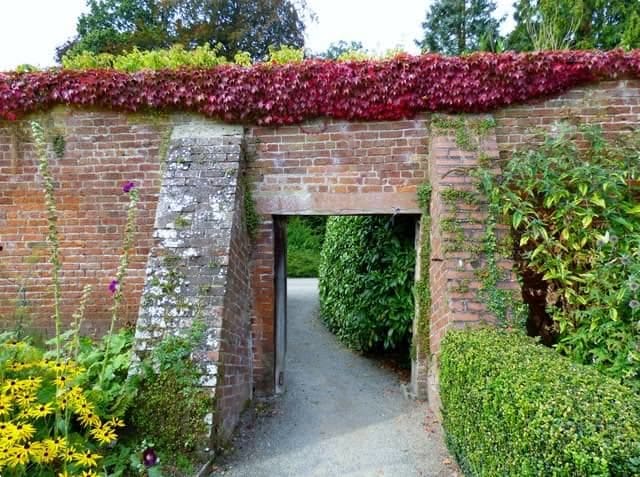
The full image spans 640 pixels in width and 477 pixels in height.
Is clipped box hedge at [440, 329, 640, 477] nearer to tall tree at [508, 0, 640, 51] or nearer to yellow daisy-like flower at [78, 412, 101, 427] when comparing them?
yellow daisy-like flower at [78, 412, 101, 427]

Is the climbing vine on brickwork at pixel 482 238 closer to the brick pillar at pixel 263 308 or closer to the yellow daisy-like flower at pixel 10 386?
the brick pillar at pixel 263 308

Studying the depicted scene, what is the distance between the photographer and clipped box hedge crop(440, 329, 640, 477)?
1945 mm

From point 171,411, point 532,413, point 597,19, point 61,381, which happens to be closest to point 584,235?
point 532,413

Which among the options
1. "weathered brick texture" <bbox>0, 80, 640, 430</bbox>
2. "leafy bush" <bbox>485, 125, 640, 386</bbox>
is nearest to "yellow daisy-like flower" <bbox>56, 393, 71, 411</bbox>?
"weathered brick texture" <bbox>0, 80, 640, 430</bbox>

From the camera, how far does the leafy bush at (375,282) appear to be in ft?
21.0

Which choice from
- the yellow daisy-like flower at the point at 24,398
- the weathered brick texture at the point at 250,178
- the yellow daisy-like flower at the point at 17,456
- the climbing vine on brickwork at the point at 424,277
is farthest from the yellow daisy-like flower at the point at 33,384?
the climbing vine on brickwork at the point at 424,277

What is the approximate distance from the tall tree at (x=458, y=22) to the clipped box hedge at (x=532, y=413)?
18.6 m

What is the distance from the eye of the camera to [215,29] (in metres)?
16.8

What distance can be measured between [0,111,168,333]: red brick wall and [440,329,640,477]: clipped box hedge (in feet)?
12.2

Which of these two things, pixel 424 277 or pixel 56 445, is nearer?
pixel 56 445

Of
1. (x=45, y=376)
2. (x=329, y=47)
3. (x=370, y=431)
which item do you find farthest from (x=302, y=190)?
(x=329, y=47)

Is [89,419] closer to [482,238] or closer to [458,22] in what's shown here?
[482,238]

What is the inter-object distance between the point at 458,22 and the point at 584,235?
1837 cm

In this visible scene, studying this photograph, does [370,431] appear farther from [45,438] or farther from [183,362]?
[45,438]
